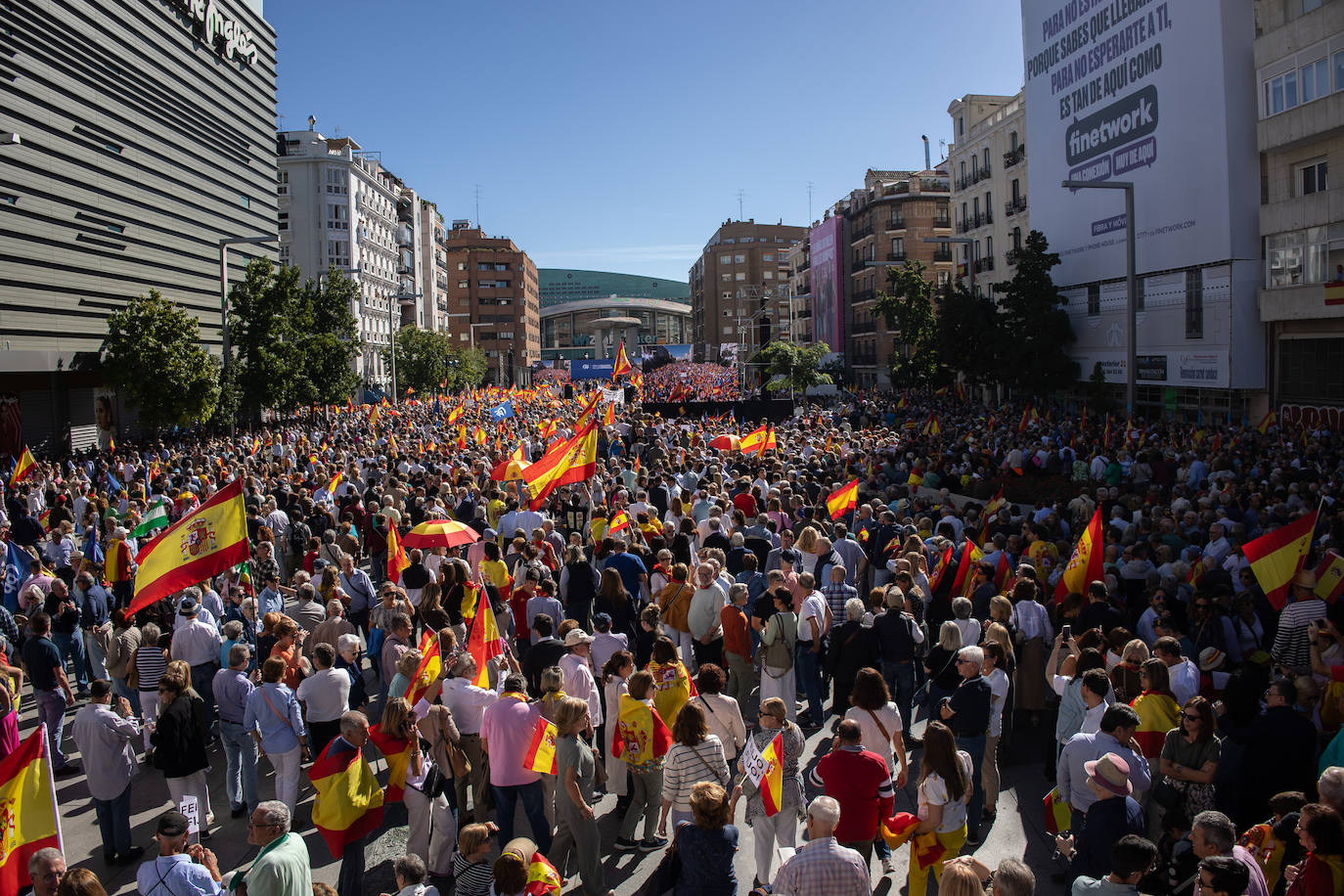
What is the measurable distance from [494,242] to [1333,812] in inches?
5374

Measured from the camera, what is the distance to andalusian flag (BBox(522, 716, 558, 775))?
6559mm

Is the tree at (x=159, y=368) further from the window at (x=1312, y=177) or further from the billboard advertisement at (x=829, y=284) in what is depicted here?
the billboard advertisement at (x=829, y=284)

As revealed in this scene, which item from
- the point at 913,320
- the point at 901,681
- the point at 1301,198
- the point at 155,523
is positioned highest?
the point at 1301,198

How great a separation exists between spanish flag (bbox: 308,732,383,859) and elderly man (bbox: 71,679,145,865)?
1753 mm

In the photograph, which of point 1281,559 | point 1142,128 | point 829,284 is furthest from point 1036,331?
point 829,284

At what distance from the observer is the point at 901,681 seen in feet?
28.9

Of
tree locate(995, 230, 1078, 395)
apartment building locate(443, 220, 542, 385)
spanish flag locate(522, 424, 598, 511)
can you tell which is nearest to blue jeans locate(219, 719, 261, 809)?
spanish flag locate(522, 424, 598, 511)

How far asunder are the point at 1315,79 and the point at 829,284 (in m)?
58.8

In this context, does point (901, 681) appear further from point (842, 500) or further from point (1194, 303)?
point (1194, 303)

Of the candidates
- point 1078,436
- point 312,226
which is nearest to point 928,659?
point 1078,436

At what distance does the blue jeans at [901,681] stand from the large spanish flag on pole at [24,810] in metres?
6.21

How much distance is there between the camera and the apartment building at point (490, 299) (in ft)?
438

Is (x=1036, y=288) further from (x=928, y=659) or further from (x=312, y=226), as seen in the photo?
(x=312, y=226)

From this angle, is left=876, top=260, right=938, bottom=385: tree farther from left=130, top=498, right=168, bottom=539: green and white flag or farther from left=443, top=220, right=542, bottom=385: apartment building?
left=443, top=220, right=542, bottom=385: apartment building
